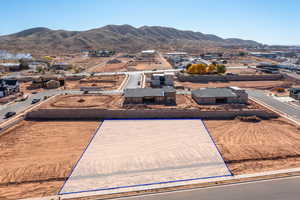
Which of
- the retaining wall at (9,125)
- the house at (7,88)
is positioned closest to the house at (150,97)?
the retaining wall at (9,125)

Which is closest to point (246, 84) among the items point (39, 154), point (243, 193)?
point (243, 193)

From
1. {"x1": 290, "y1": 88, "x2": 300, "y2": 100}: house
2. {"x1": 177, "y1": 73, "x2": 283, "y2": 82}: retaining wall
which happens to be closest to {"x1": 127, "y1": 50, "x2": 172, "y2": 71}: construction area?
{"x1": 177, "y1": 73, "x2": 283, "y2": 82}: retaining wall

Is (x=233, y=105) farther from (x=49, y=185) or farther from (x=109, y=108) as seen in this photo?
(x=49, y=185)

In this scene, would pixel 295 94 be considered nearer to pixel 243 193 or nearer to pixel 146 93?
pixel 146 93

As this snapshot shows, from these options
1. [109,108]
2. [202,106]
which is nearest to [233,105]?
[202,106]

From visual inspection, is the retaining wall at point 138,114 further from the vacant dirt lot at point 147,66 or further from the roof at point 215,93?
the vacant dirt lot at point 147,66

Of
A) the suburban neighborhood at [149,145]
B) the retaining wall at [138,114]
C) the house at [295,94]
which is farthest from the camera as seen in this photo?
the house at [295,94]

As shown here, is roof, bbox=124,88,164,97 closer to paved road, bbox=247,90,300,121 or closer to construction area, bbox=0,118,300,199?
construction area, bbox=0,118,300,199
